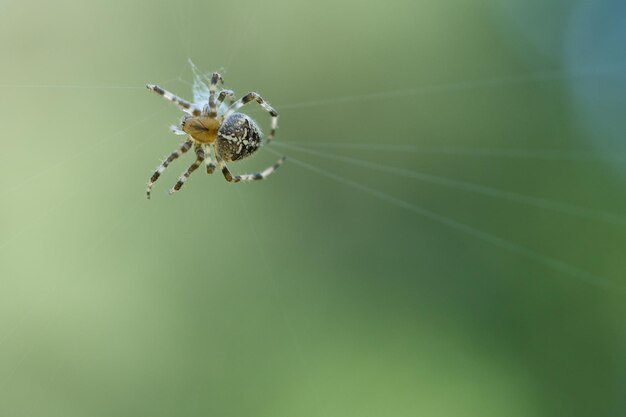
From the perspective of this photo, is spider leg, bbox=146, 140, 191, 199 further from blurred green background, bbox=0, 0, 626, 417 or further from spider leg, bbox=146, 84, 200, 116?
blurred green background, bbox=0, 0, 626, 417

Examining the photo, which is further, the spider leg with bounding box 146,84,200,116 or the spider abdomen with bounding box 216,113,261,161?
the spider abdomen with bounding box 216,113,261,161

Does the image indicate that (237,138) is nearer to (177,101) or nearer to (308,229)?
(177,101)

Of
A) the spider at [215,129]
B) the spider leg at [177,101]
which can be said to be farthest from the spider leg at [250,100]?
the spider leg at [177,101]

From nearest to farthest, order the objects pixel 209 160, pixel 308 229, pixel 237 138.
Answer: pixel 237 138
pixel 209 160
pixel 308 229

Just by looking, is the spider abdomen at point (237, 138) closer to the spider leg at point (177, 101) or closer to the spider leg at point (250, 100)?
the spider leg at point (250, 100)

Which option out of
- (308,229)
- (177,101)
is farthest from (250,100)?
(308,229)

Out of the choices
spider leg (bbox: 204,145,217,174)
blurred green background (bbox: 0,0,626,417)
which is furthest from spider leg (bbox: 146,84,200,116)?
blurred green background (bbox: 0,0,626,417)

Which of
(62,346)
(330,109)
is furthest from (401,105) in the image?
(62,346)
